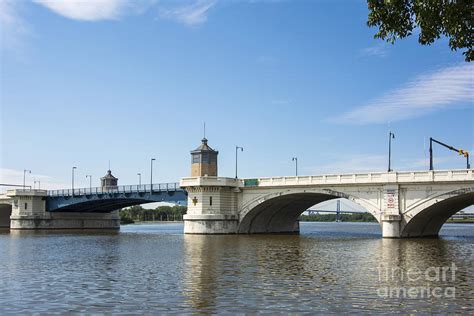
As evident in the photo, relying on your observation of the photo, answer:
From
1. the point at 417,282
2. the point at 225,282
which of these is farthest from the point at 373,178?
the point at 225,282

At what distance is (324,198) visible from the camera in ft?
270

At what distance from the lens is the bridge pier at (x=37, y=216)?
109 metres

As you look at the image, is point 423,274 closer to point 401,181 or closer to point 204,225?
point 401,181

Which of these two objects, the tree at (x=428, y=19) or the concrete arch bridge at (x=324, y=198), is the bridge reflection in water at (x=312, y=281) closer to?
the tree at (x=428, y=19)

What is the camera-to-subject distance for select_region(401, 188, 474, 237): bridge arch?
205 ft

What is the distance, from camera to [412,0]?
61.5 ft

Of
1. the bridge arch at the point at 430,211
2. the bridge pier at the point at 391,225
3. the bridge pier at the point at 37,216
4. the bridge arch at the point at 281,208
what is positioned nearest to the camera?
the bridge arch at the point at 430,211

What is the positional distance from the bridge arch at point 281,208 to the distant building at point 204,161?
307 inches

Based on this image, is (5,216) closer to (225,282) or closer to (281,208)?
(281,208)

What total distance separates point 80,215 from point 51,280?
90792 mm

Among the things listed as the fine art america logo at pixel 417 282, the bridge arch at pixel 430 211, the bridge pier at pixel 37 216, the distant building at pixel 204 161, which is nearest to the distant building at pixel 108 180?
the bridge pier at pixel 37 216

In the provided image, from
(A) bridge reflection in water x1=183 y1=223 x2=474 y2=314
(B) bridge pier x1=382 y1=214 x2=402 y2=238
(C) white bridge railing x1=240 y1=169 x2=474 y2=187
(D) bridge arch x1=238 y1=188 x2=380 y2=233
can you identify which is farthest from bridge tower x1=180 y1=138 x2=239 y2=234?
(A) bridge reflection in water x1=183 y1=223 x2=474 y2=314

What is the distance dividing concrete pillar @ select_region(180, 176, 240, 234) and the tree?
61364 millimetres

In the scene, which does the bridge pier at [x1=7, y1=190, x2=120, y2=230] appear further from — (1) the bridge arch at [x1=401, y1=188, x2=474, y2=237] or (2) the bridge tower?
(1) the bridge arch at [x1=401, y1=188, x2=474, y2=237]
